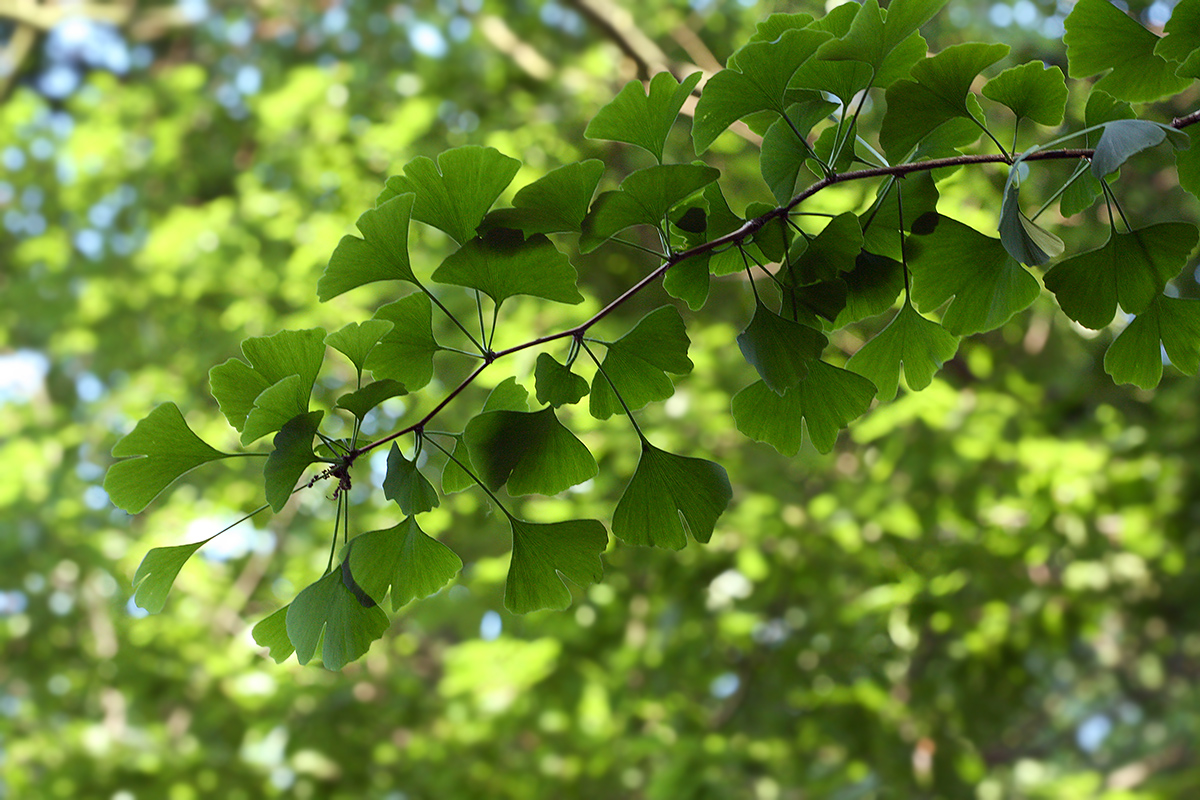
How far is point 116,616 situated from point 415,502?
2096mm

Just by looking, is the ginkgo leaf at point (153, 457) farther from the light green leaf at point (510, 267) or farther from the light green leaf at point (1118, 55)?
the light green leaf at point (1118, 55)

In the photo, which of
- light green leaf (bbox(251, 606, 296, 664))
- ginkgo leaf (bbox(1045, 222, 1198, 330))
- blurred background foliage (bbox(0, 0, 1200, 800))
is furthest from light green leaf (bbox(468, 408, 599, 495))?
blurred background foliage (bbox(0, 0, 1200, 800))

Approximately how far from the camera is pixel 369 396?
35 cm

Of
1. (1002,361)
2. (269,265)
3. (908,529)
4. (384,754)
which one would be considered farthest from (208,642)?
(1002,361)

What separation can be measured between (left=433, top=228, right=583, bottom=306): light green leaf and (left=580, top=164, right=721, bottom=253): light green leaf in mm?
20

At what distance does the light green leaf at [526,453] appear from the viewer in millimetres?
378

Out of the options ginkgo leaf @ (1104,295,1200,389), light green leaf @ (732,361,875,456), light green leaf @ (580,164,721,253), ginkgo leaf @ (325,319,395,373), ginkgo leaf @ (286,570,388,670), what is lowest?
ginkgo leaf @ (1104,295,1200,389)

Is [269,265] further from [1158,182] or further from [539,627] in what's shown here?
[1158,182]

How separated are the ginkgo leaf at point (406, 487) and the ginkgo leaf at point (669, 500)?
0.30 ft

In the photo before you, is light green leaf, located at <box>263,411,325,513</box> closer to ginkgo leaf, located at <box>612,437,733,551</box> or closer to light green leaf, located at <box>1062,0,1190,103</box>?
ginkgo leaf, located at <box>612,437,733,551</box>

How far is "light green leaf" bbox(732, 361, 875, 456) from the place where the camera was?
1.33 feet

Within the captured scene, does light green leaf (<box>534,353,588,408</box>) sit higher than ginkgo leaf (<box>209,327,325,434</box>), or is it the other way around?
ginkgo leaf (<box>209,327,325,434</box>)

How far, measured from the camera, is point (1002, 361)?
188 centimetres

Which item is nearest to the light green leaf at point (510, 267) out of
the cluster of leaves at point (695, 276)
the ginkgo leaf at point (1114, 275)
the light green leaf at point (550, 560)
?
the cluster of leaves at point (695, 276)
